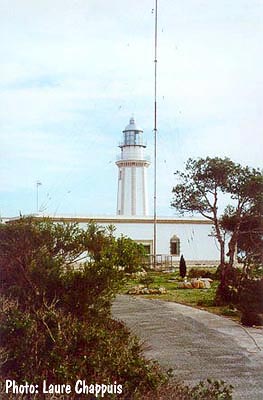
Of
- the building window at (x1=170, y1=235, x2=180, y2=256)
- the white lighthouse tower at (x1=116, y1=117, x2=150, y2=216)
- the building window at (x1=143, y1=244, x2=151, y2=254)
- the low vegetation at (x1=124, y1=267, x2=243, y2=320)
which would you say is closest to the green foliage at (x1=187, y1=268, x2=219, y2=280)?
the low vegetation at (x1=124, y1=267, x2=243, y2=320)

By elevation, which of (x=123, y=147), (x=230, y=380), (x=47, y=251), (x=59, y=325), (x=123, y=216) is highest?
(x=123, y=147)

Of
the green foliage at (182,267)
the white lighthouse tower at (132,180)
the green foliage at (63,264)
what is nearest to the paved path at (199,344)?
the green foliage at (63,264)

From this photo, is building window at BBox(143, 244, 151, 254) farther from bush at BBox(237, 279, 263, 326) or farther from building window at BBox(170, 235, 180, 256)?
bush at BBox(237, 279, 263, 326)

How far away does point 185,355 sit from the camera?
14.9 ft

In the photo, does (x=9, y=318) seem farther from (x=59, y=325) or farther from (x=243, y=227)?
(x=243, y=227)

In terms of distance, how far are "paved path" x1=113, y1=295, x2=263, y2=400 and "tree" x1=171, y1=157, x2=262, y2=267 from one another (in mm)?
1113

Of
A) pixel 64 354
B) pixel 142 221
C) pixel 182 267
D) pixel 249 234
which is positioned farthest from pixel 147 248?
pixel 64 354

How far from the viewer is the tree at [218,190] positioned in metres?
6.45

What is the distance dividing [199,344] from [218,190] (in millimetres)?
3091

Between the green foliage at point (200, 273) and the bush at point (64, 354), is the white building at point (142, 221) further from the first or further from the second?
the bush at point (64, 354)

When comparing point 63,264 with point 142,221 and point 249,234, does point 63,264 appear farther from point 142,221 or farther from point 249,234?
point 249,234

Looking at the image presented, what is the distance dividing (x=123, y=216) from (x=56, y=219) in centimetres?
206

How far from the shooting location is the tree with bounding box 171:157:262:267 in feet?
21.2

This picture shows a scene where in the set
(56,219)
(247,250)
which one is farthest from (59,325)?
(247,250)
